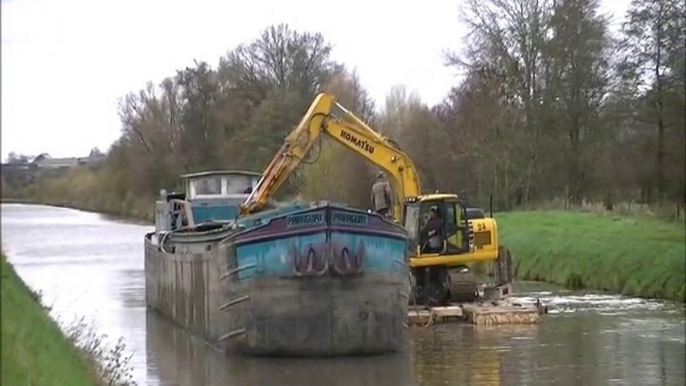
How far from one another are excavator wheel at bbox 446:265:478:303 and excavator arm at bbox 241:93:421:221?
1519 millimetres

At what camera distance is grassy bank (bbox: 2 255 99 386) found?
7.01 meters

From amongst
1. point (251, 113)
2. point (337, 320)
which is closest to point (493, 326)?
point (337, 320)

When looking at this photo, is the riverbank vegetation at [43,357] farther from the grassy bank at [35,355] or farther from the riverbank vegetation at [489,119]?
the riverbank vegetation at [489,119]

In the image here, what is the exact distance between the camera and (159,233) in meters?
24.3

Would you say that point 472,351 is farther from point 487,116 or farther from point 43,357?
point 487,116

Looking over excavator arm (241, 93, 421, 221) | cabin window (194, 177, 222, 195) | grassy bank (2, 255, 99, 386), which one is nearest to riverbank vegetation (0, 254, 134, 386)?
grassy bank (2, 255, 99, 386)

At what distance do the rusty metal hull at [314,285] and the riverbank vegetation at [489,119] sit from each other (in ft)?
15.5

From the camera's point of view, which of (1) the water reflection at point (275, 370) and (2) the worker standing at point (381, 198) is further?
(2) the worker standing at point (381, 198)

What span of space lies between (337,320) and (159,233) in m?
10.2

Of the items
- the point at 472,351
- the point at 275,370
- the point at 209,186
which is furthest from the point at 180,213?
the point at 275,370

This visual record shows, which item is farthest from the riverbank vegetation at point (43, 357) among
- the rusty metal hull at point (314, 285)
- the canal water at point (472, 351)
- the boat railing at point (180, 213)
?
the boat railing at point (180, 213)

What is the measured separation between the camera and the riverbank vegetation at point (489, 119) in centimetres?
2183

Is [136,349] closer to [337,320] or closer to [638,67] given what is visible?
[337,320]

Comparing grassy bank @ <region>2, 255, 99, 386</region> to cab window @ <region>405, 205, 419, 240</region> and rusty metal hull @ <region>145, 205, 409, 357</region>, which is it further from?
cab window @ <region>405, 205, 419, 240</region>
